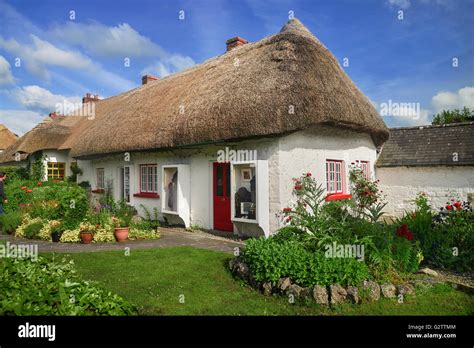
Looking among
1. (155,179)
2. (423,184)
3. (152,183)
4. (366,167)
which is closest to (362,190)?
(366,167)

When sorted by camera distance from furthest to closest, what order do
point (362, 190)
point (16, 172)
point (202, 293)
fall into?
point (16, 172) → point (362, 190) → point (202, 293)

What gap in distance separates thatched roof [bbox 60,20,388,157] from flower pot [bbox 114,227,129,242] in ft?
8.75

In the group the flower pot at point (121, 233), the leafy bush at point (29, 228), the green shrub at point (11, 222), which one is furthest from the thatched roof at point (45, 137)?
the flower pot at point (121, 233)

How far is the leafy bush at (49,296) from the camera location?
3.53 meters

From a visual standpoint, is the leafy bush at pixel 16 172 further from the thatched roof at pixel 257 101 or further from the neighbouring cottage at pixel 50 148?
the thatched roof at pixel 257 101

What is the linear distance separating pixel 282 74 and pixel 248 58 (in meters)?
2.28

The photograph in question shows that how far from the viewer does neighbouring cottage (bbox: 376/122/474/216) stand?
10.5 m

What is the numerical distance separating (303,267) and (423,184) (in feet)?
27.8

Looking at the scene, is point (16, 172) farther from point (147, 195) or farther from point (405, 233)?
point (405, 233)

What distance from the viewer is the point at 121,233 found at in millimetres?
8328

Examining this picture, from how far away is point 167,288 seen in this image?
4.95 m

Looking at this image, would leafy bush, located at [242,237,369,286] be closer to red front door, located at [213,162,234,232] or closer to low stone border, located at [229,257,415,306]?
low stone border, located at [229,257,415,306]
